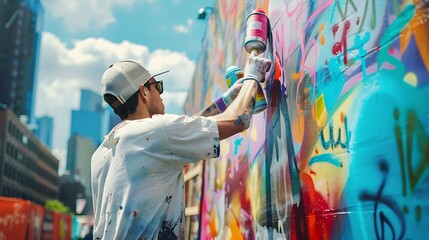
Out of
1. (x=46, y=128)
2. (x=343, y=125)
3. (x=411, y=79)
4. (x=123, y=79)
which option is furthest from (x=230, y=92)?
(x=46, y=128)

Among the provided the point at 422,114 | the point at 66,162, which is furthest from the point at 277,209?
the point at 66,162

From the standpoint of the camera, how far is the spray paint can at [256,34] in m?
2.61

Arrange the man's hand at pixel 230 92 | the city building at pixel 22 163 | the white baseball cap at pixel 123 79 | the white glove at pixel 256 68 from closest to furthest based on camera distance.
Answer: the white baseball cap at pixel 123 79, the white glove at pixel 256 68, the man's hand at pixel 230 92, the city building at pixel 22 163

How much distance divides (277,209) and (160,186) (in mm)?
937

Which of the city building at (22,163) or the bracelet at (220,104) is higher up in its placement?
the city building at (22,163)

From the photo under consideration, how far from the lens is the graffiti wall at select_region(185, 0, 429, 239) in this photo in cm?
141

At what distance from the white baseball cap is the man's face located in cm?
4

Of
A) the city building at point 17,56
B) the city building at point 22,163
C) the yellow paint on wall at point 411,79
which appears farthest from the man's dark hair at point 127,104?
the city building at point 17,56

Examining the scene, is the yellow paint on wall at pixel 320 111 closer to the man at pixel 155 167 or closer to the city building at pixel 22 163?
the man at pixel 155 167

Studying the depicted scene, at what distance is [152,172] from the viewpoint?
2.00 m

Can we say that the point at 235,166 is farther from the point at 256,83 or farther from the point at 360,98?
the point at 360,98

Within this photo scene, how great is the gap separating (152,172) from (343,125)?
0.87m

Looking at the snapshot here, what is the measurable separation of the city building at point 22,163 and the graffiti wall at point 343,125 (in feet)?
189

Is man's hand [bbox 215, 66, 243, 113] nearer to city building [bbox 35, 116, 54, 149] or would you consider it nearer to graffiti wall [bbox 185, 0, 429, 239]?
graffiti wall [bbox 185, 0, 429, 239]
